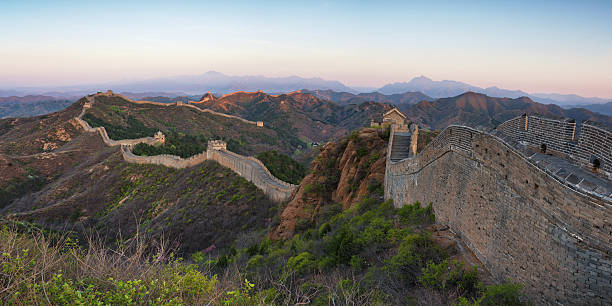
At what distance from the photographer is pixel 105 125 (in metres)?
69.8

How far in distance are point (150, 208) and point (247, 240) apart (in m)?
19.6

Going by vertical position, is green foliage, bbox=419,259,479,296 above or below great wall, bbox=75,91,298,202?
above

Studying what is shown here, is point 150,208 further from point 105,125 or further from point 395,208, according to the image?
point 105,125

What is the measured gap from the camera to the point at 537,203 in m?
6.07

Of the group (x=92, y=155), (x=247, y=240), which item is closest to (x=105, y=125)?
(x=92, y=155)

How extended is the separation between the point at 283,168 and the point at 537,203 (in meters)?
30.9

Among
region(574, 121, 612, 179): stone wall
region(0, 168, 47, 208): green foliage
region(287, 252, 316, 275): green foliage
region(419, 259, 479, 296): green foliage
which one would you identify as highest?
region(574, 121, 612, 179): stone wall

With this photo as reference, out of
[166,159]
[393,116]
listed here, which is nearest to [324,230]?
[393,116]

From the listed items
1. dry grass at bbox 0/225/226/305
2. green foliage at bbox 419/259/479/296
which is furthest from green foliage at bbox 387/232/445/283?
dry grass at bbox 0/225/226/305

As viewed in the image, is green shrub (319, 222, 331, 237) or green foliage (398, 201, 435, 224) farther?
green shrub (319, 222, 331, 237)

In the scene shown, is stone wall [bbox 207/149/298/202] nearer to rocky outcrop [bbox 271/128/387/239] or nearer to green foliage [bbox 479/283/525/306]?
rocky outcrop [bbox 271/128/387/239]

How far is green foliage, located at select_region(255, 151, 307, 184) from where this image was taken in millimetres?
33719

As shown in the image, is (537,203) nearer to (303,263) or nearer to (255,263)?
(303,263)

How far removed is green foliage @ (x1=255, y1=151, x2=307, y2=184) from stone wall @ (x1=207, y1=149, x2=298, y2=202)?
5.06 feet
